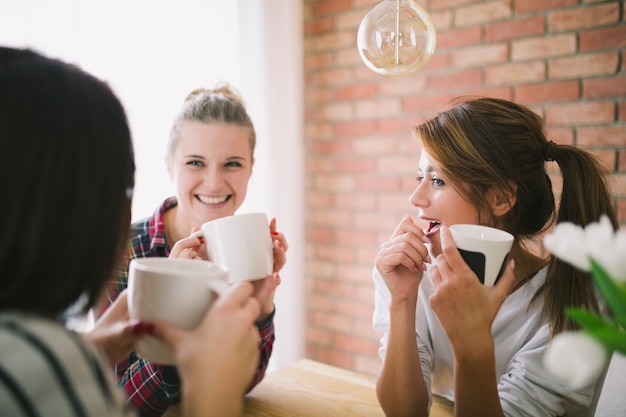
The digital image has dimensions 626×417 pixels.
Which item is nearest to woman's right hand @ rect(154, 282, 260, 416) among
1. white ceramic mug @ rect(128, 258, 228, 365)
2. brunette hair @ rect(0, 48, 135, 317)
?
white ceramic mug @ rect(128, 258, 228, 365)

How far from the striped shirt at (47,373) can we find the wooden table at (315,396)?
535 mm

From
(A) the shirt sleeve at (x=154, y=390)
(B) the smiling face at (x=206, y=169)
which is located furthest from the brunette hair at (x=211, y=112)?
(A) the shirt sleeve at (x=154, y=390)

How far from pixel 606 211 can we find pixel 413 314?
0.48 m

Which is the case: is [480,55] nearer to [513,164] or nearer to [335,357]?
[513,164]

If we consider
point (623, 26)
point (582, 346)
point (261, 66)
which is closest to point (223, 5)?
point (261, 66)

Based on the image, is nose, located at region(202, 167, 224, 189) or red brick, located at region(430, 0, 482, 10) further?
red brick, located at region(430, 0, 482, 10)

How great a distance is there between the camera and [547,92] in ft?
6.34

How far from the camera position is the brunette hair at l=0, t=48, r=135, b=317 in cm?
52

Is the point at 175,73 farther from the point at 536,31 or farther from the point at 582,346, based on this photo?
the point at 582,346

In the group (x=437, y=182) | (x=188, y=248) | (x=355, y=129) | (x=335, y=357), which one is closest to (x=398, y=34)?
(x=437, y=182)

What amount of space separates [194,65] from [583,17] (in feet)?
4.80

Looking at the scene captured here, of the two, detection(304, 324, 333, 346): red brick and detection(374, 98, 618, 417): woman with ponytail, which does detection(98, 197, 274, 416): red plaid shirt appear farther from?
detection(304, 324, 333, 346): red brick

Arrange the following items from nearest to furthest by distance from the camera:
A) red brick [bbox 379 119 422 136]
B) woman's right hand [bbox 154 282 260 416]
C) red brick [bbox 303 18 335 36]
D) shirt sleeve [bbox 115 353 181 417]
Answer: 1. woman's right hand [bbox 154 282 260 416]
2. shirt sleeve [bbox 115 353 181 417]
3. red brick [bbox 379 119 422 136]
4. red brick [bbox 303 18 335 36]

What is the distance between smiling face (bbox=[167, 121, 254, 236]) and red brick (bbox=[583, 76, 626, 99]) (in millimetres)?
1289
